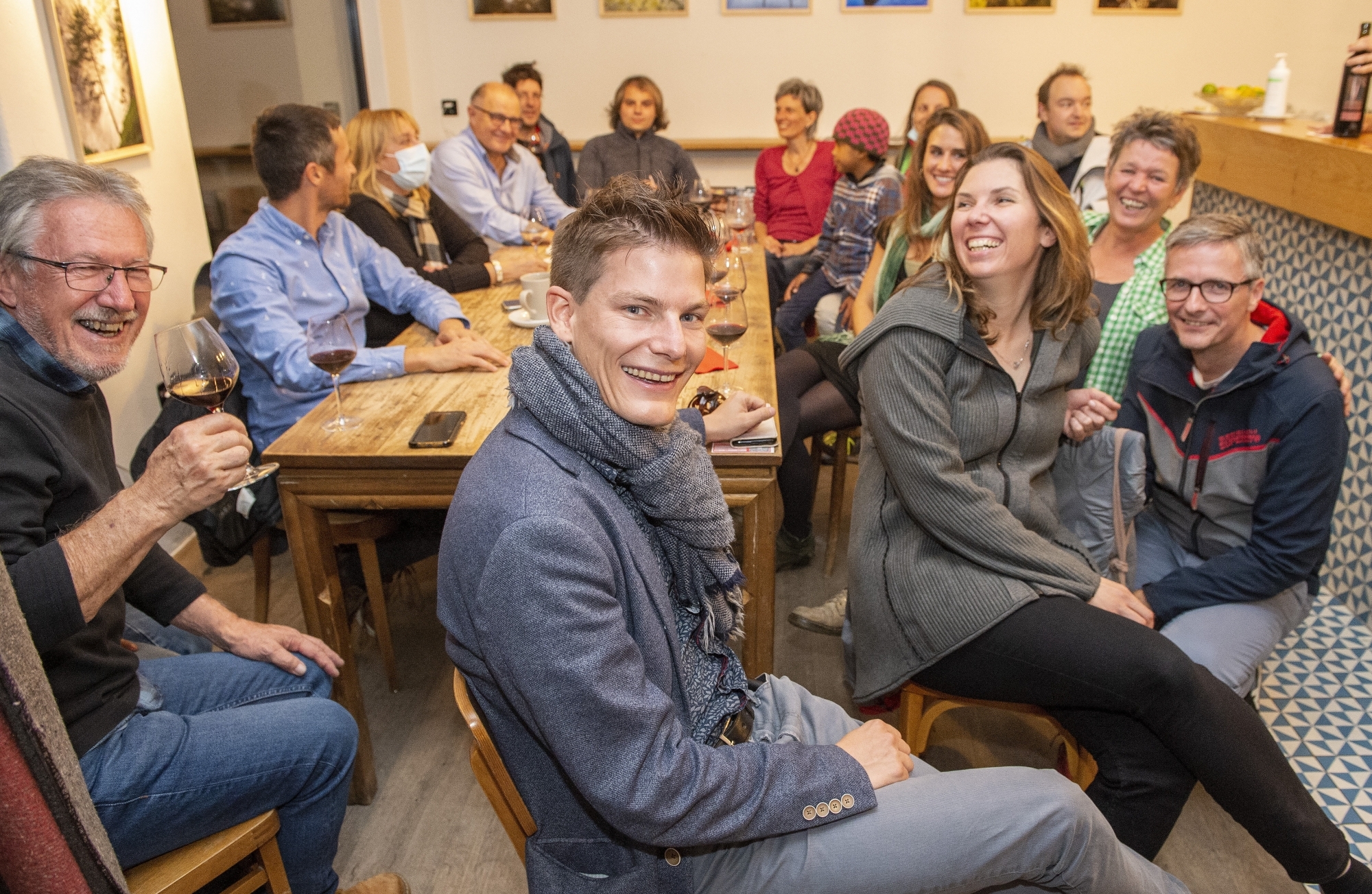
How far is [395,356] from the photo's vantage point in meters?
2.34

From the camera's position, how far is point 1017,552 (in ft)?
5.72

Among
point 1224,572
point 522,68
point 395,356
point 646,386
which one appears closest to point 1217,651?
point 1224,572

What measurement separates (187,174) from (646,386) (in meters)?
2.73

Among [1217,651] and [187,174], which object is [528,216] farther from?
[1217,651]

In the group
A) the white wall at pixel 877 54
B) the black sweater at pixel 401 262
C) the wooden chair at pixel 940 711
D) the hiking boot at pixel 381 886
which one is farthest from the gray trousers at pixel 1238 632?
the white wall at pixel 877 54

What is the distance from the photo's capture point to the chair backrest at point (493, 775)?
111 centimetres

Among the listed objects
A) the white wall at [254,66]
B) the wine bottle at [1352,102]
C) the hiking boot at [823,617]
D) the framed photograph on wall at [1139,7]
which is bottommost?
the hiking boot at [823,617]

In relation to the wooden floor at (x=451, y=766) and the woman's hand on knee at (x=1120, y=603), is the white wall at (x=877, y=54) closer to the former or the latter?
the wooden floor at (x=451, y=766)

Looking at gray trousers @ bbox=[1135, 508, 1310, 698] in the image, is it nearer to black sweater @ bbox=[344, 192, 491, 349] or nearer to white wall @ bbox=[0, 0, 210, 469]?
black sweater @ bbox=[344, 192, 491, 349]

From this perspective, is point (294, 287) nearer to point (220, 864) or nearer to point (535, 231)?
point (535, 231)

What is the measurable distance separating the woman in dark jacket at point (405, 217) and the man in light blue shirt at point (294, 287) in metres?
0.48

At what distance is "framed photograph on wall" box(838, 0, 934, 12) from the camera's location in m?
6.47

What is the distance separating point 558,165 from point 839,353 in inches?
132

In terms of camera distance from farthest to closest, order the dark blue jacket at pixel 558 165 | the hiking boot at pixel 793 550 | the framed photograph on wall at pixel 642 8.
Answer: the framed photograph on wall at pixel 642 8 < the dark blue jacket at pixel 558 165 < the hiking boot at pixel 793 550
